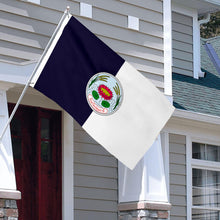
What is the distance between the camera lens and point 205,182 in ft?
38.2

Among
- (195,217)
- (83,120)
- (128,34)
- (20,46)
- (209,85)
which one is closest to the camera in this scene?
(83,120)

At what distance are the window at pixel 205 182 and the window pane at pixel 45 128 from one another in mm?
2924

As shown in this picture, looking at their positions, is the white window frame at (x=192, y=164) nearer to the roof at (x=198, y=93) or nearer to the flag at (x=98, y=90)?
the roof at (x=198, y=93)

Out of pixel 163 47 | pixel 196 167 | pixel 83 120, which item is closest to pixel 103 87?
pixel 83 120

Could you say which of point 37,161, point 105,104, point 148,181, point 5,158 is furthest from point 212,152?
point 5,158

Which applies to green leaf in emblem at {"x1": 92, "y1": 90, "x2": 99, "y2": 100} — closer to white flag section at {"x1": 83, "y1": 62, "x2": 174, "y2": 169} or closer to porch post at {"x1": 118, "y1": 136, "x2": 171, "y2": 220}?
white flag section at {"x1": 83, "y1": 62, "x2": 174, "y2": 169}

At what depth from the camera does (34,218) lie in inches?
366

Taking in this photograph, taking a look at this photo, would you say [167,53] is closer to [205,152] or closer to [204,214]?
[205,152]

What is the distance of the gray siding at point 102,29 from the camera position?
8844 mm

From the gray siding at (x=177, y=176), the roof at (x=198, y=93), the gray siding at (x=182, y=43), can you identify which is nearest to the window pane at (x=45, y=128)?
the gray siding at (x=177, y=176)

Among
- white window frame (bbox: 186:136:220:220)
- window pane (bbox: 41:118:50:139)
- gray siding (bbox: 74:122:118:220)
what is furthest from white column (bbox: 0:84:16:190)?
white window frame (bbox: 186:136:220:220)

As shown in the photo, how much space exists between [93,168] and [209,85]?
450 cm

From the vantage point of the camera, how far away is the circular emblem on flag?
7751 millimetres

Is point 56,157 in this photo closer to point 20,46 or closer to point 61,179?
point 61,179
